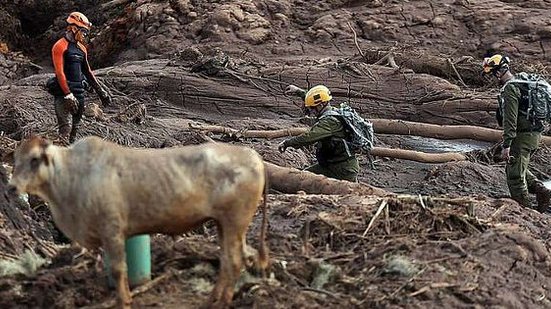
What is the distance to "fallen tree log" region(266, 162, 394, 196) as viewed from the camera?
7746 mm

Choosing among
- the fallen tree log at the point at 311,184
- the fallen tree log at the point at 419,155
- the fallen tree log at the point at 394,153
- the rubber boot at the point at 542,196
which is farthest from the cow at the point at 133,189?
the fallen tree log at the point at 419,155

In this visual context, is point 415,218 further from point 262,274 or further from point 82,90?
point 82,90

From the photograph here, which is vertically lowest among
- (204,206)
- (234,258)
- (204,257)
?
(204,257)

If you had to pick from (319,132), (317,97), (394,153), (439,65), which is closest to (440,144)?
(394,153)

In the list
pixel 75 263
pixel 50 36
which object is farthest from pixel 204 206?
pixel 50 36

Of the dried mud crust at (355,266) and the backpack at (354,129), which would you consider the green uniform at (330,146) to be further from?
the dried mud crust at (355,266)

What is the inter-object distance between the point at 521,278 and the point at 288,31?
561 inches

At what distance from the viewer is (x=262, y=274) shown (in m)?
4.77

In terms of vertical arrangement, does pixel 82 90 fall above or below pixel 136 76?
above

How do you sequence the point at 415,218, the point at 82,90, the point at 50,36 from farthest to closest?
the point at 50,36
the point at 82,90
the point at 415,218

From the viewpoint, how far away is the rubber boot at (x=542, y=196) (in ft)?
31.1

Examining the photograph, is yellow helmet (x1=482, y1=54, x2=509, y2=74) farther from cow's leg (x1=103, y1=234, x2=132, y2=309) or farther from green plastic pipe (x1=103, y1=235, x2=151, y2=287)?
cow's leg (x1=103, y1=234, x2=132, y2=309)

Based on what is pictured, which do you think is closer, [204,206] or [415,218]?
[204,206]

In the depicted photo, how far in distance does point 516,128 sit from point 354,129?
187cm
